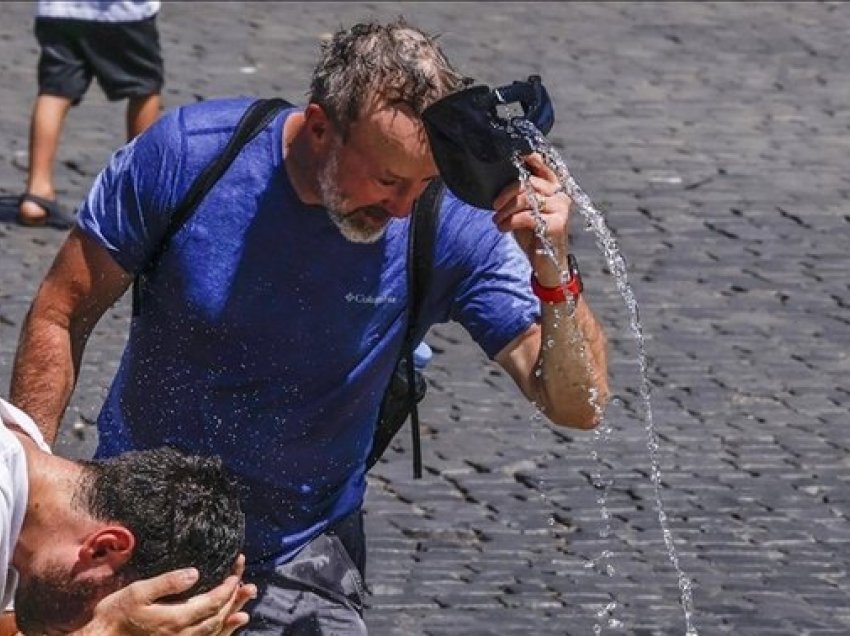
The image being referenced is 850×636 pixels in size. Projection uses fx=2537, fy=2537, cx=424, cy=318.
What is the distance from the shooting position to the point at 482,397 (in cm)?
766

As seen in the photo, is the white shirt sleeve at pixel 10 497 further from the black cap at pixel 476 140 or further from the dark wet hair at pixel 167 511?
the black cap at pixel 476 140

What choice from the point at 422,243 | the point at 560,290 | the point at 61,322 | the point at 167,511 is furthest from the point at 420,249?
the point at 167,511

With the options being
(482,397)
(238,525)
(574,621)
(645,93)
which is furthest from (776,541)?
(645,93)

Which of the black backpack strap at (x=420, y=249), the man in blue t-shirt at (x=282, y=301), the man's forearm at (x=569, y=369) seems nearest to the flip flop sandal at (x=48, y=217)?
the man in blue t-shirt at (x=282, y=301)

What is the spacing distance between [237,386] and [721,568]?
2315 millimetres

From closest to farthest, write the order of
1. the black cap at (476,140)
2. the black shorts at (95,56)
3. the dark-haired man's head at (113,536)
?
the dark-haired man's head at (113,536)
the black cap at (476,140)
the black shorts at (95,56)

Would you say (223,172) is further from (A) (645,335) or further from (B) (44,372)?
(A) (645,335)

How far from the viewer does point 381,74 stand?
4.23 m

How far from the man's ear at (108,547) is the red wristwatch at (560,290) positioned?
1113mm

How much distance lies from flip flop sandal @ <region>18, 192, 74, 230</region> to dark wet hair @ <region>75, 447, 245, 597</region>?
5556mm

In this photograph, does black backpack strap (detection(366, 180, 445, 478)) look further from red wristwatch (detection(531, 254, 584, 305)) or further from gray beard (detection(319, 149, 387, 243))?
red wristwatch (detection(531, 254, 584, 305))

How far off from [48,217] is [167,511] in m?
5.73

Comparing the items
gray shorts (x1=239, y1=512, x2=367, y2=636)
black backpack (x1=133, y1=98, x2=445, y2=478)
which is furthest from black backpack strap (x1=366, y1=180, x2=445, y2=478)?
gray shorts (x1=239, y1=512, x2=367, y2=636)

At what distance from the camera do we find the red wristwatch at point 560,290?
438 centimetres
